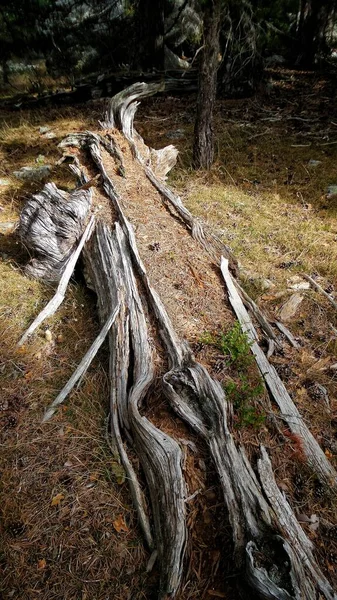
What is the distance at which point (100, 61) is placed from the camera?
38.1 ft

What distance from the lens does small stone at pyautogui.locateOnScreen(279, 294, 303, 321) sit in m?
3.99

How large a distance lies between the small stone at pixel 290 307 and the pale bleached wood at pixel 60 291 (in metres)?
2.52

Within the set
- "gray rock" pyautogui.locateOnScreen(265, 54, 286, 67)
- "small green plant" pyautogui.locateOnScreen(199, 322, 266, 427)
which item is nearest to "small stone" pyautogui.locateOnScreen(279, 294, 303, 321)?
"small green plant" pyautogui.locateOnScreen(199, 322, 266, 427)

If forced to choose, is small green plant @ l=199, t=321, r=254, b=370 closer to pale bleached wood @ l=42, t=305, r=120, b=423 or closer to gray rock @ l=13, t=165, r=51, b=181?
pale bleached wood @ l=42, t=305, r=120, b=423

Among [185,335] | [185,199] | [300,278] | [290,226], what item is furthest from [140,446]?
[185,199]

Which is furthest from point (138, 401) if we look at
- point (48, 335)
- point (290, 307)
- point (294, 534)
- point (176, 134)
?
point (176, 134)

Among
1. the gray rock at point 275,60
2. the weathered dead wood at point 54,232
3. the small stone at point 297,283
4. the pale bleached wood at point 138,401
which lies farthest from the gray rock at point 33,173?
the gray rock at point 275,60

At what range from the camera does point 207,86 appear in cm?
634

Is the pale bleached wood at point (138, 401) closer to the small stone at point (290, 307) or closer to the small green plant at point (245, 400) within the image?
the small green plant at point (245, 400)

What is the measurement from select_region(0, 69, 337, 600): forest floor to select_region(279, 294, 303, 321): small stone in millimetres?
23

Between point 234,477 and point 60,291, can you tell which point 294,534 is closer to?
point 234,477

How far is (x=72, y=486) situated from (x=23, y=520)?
365mm

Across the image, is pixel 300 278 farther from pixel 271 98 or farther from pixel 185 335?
pixel 271 98

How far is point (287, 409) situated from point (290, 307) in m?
1.57
